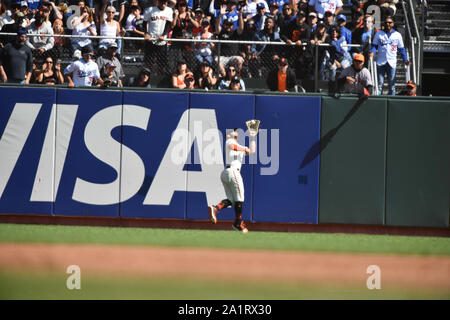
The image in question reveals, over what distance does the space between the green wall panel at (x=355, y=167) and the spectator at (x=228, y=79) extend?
1967 millimetres

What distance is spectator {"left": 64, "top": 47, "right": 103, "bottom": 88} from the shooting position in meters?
16.2

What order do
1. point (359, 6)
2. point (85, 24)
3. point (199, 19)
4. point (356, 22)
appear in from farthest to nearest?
1. point (359, 6)
2. point (356, 22)
3. point (199, 19)
4. point (85, 24)

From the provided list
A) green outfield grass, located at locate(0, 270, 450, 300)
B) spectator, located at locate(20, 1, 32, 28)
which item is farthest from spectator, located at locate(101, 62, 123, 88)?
green outfield grass, located at locate(0, 270, 450, 300)

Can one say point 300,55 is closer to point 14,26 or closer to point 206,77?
point 206,77

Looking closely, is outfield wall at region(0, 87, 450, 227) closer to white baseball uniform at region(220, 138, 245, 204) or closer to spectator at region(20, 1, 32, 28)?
white baseball uniform at region(220, 138, 245, 204)

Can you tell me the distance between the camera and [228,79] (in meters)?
16.1

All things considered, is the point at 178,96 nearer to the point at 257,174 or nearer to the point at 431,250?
the point at 257,174

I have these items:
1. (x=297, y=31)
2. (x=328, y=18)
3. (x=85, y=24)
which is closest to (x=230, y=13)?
(x=297, y=31)

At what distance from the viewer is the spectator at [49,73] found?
16125 mm

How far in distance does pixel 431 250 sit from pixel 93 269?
6.14m

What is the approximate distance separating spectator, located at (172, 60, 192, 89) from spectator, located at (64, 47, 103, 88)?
165 centimetres

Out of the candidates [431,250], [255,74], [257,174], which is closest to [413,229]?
[431,250]

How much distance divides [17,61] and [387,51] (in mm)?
7923

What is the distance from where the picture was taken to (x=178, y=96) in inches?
615
